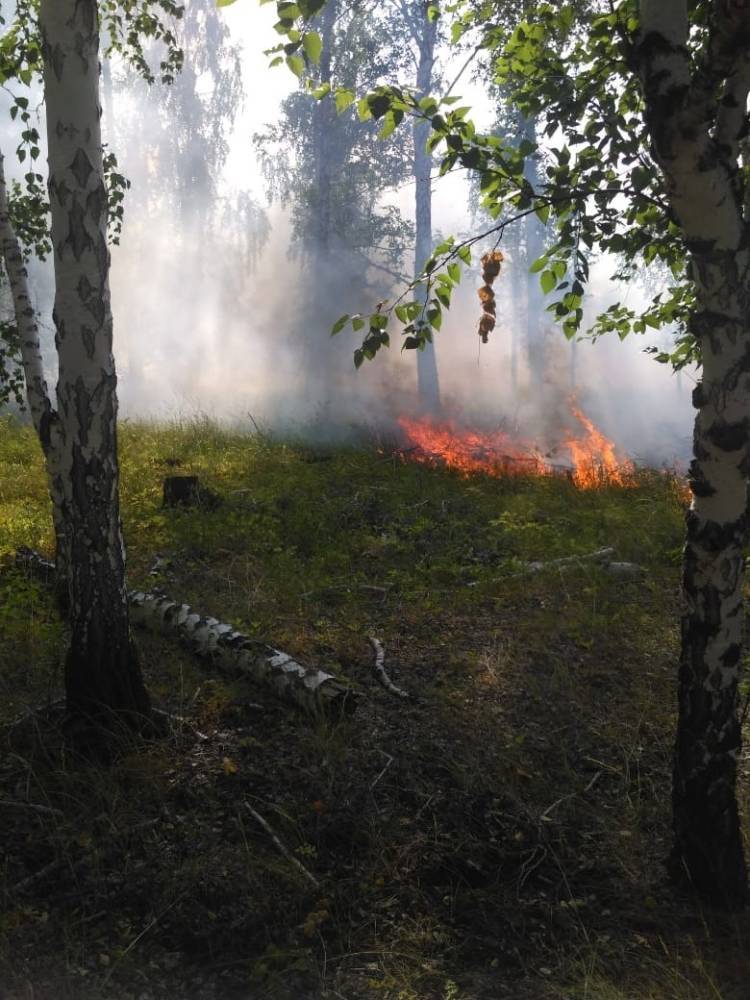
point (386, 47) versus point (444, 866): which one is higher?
point (386, 47)

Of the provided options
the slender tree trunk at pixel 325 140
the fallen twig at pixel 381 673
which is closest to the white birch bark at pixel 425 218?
the slender tree trunk at pixel 325 140

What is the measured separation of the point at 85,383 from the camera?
12.0 ft

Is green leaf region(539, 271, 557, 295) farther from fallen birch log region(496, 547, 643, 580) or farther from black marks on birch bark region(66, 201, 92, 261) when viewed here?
fallen birch log region(496, 547, 643, 580)

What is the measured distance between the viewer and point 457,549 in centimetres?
771

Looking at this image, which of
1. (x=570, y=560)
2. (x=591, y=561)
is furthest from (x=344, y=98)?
(x=591, y=561)

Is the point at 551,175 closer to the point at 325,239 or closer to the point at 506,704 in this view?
the point at 506,704

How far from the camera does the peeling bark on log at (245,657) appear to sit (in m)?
4.15

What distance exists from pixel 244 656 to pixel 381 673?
2.97 ft

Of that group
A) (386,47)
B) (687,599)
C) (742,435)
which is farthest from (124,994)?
(386,47)

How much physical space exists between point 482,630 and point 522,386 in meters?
21.6

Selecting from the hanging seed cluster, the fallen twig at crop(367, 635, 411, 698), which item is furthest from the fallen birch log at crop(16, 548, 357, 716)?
the hanging seed cluster

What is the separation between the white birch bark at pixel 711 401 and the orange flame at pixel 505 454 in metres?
8.18

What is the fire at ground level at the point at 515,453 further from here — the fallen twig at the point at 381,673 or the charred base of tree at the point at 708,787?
the charred base of tree at the point at 708,787

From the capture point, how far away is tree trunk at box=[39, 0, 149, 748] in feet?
11.6
